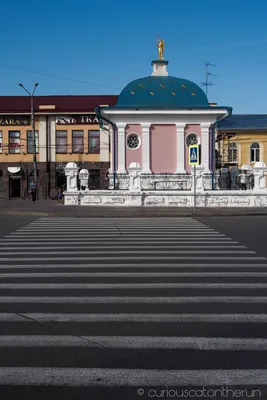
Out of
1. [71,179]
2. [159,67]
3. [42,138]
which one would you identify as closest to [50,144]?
[42,138]

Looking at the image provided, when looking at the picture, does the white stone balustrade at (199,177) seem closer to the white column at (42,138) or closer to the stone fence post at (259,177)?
the stone fence post at (259,177)

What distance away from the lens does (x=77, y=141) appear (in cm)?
5016

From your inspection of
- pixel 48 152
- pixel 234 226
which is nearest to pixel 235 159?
pixel 48 152

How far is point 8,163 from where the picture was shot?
163ft

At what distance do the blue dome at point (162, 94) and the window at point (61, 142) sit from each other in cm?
1820

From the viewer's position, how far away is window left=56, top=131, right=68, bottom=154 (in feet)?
164

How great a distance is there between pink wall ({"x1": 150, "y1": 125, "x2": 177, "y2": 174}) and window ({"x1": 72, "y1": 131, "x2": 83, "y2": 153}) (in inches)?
769

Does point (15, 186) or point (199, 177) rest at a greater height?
point (199, 177)

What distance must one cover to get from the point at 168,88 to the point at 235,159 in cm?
2080

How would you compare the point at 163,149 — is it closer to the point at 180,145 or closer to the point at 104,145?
the point at 180,145

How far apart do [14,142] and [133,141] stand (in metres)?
21.8

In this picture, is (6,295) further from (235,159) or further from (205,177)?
(235,159)

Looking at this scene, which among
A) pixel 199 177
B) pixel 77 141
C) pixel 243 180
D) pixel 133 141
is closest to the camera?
pixel 199 177

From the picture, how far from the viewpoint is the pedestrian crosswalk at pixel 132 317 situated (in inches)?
174
